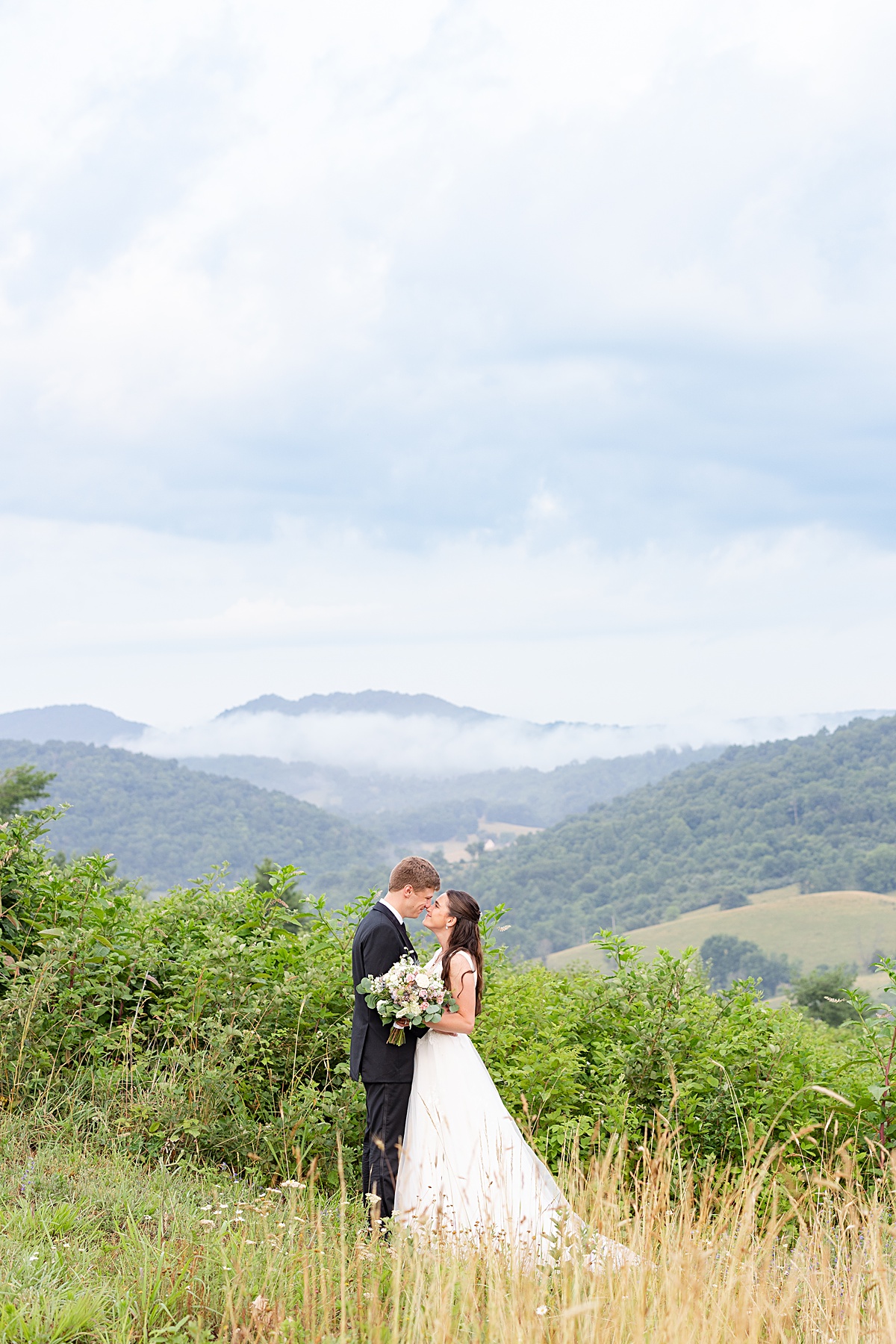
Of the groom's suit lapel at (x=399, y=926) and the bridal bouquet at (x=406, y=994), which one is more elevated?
the groom's suit lapel at (x=399, y=926)

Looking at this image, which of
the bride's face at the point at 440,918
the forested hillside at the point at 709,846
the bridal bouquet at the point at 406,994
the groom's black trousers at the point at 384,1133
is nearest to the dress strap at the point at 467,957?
the bride's face at the point at 440,918

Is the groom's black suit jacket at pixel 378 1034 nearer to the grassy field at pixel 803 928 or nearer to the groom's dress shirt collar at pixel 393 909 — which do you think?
the groom's dress shirt collar at pixel 393 909

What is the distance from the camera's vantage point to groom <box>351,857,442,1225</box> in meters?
→ 4.76

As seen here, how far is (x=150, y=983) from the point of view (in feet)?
19.6

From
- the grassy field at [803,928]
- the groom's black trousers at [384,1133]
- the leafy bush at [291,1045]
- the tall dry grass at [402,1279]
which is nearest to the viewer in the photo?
the tall dry grass at [402,1279]

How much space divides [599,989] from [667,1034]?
0.71 m

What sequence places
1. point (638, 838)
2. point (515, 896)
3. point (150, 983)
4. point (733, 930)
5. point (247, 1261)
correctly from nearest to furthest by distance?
1. point (247, 1261)
2. point (150, 983)
3. point (733, 930)
4. point (515, 896)
5. point (638, 838)

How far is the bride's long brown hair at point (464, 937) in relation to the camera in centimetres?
497

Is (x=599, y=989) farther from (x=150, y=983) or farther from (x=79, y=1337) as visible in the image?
(x=79, y=1337)

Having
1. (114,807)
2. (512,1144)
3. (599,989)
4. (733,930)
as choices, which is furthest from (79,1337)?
(114,807)

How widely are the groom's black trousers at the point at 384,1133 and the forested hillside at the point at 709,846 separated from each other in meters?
116

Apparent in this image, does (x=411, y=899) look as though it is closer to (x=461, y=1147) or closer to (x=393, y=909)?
(x=393, y=909)

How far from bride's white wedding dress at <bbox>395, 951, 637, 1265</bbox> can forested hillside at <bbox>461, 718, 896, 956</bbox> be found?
116 m

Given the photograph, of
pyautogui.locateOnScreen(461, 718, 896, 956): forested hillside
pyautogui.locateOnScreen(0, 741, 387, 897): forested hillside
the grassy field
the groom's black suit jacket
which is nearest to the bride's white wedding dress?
the groom's black suit jacket
